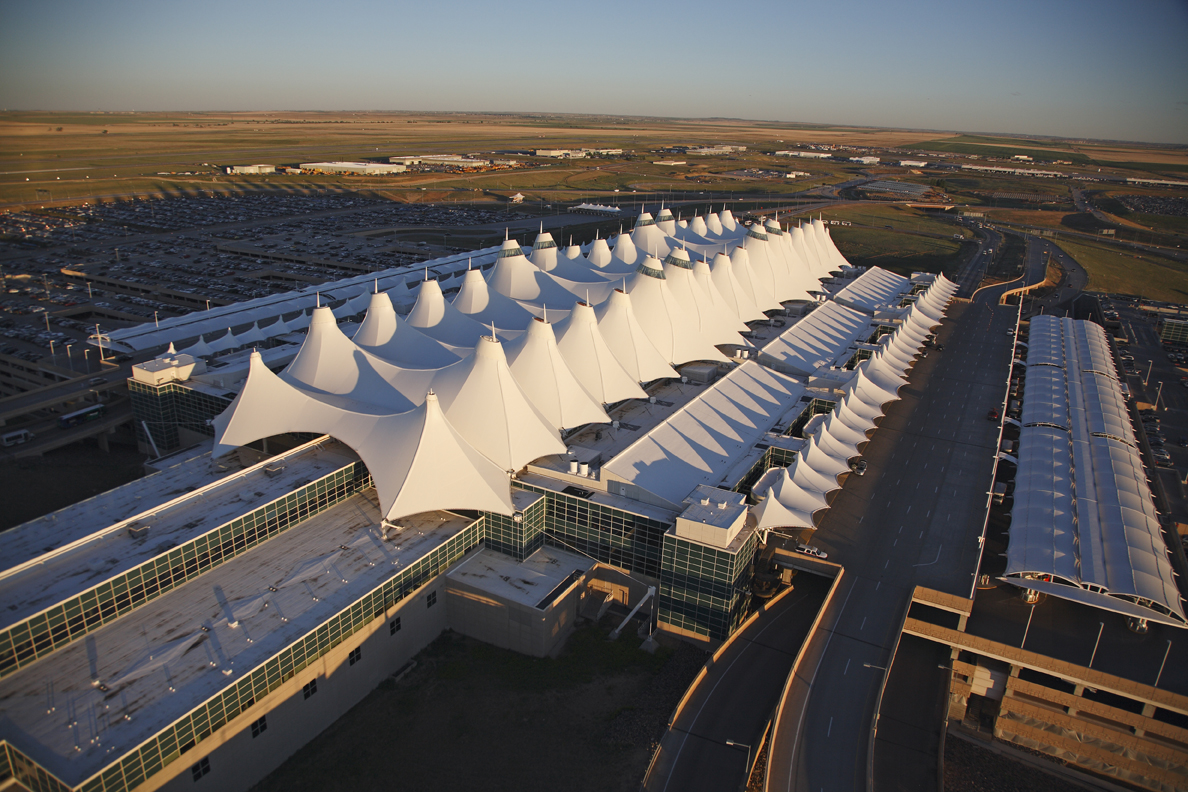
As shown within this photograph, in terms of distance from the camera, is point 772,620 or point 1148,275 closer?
point 772,620

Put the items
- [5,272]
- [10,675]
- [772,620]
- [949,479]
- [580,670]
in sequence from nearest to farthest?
[10,675], [580,670], [772,620], [949,479], [5,272]

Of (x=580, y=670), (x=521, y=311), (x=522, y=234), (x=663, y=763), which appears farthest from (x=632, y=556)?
(x=522, y=234)

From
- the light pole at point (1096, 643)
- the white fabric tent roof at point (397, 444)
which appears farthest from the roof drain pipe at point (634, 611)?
the light pole at point (1096, 643)

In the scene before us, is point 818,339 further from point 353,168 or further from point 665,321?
point 353,168

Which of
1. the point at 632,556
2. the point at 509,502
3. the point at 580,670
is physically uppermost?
the point at 509,502

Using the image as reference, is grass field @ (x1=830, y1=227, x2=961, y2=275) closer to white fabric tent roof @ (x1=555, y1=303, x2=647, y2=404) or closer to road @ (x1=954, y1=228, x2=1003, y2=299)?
road @ (x1=954, y1=228, x2=1003, y2=299)

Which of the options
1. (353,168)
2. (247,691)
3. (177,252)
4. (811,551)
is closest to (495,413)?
(811,551)

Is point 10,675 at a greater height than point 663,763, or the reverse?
point 10,675

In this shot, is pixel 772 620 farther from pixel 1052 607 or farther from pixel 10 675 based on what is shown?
pixel 10 675
